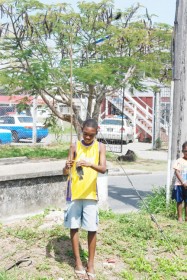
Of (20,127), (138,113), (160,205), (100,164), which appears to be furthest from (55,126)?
(100,164)

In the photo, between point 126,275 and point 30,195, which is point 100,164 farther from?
point 30,195

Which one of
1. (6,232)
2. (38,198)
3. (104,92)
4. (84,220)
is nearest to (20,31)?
(104,92)

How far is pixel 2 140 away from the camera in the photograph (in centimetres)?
2167

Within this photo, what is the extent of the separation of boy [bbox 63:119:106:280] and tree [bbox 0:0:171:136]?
10554mm

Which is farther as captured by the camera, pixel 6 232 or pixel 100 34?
pixel 100 34

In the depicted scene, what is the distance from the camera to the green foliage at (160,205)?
8.02 meters

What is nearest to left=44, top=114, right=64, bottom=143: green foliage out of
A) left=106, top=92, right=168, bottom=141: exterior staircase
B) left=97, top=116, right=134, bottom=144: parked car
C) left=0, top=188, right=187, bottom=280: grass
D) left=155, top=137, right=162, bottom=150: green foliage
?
left=97, top=116, right=134, bottom=144: parked car

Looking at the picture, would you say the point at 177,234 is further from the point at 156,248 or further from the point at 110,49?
the point at 110,49

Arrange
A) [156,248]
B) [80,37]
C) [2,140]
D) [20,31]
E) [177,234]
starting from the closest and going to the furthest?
[156,248] < [177,234] < [20,31] < [80,37] < [2,140]

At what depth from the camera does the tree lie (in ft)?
51.2

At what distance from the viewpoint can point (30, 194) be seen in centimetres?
741

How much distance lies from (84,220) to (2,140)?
55.9 feet

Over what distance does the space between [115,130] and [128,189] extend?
14.0 meters

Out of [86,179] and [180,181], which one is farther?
[180,181]
